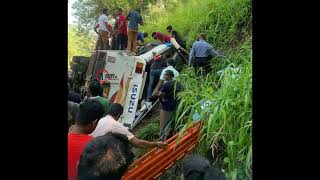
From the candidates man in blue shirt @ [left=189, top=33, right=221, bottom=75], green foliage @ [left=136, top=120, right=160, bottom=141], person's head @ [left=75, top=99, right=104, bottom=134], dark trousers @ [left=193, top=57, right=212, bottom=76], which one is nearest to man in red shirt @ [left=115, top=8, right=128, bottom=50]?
man in blue shirt @ [left=189, top=33, right=221, bottom=75]

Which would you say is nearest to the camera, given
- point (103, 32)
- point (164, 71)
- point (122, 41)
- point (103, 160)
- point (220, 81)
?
point (103, 160)

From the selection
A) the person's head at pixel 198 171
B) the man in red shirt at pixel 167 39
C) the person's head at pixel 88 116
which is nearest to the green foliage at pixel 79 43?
the man in red shirt at pixel 167 39

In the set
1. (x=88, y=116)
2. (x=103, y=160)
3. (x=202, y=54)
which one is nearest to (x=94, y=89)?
(x=202, y=54)

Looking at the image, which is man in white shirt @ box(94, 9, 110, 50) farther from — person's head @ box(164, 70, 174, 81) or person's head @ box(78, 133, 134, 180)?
person's head @ box(78, 133, 134, 180)

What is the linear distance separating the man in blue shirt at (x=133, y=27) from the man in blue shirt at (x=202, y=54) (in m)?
0.74

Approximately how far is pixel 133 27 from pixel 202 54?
1095 millimetres

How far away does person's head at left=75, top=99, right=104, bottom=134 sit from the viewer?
9.77ft

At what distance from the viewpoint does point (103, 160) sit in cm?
251

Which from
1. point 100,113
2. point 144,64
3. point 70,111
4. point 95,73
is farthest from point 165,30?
point 100,113

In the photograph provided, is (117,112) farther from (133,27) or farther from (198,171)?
(133,27)

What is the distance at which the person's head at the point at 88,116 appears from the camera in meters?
2.98
